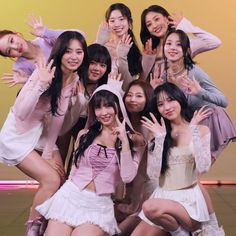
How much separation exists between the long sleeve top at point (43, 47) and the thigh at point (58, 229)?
112cm

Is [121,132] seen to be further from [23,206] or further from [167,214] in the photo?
[23,206]

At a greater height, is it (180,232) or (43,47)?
(43,47)

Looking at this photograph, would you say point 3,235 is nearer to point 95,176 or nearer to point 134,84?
point 95,176

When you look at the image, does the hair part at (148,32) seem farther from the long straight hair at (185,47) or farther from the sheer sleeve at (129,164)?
the sheer sleeve at (129,164)

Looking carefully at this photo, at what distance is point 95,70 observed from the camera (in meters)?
3.44

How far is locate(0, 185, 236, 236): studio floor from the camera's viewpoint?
4.37 m

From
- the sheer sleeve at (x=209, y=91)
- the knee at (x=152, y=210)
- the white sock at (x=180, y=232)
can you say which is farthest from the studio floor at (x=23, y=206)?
the knee at (x=152, y=210)

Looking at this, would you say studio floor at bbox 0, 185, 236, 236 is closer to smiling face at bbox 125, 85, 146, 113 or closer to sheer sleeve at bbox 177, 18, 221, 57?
smiling face at bbox 125, 85, 146, 113

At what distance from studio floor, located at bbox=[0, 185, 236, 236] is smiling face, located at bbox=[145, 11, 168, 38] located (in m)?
1.85

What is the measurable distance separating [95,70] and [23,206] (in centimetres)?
256

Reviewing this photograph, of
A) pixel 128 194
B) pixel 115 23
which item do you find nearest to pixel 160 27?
pixel 115 23

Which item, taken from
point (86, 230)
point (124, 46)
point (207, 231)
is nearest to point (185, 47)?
point (124, 46)

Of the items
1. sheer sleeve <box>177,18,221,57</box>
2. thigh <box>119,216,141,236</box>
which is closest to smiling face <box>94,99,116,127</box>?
thigh <box>119,216,141,236</box>

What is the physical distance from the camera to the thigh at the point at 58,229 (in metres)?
2.93
